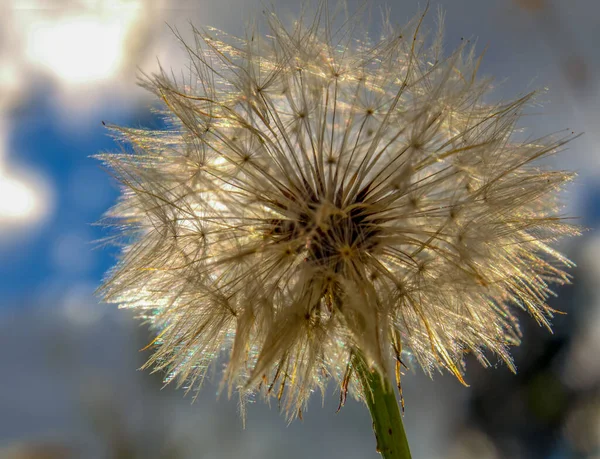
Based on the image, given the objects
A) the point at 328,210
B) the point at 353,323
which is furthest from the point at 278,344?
the point at 328,210

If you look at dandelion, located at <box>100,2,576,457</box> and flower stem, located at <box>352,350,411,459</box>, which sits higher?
dandelion, located at <box>100,2,576,457</box>

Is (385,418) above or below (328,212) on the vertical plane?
below

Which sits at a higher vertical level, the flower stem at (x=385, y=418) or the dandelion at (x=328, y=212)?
the dandelion at (x=328, y=212)

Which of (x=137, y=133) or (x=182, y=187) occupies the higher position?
(x=137, y=133)

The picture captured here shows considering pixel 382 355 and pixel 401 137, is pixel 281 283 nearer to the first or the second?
pixel 382 355
